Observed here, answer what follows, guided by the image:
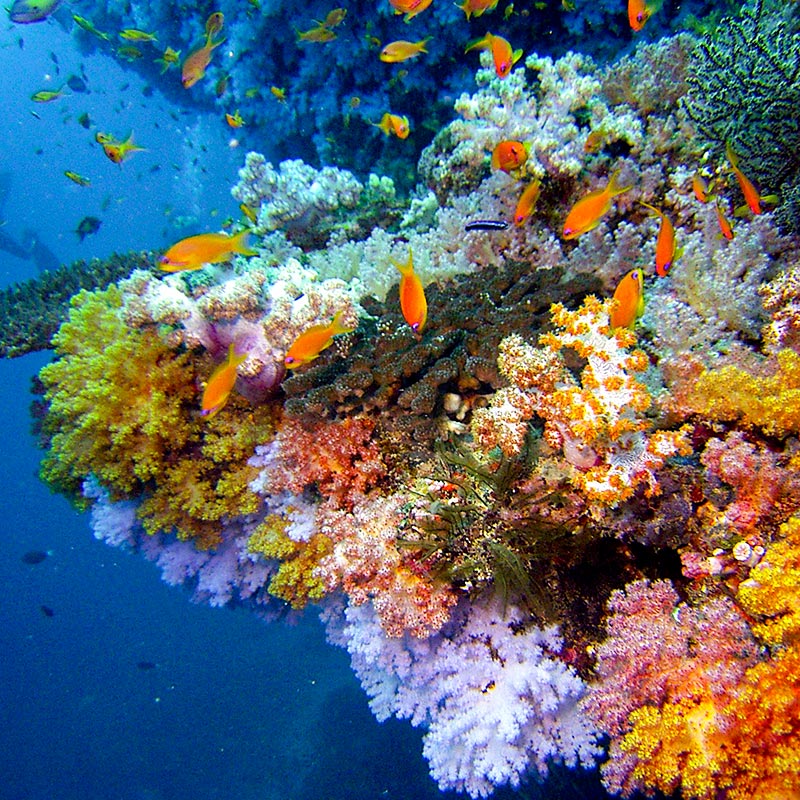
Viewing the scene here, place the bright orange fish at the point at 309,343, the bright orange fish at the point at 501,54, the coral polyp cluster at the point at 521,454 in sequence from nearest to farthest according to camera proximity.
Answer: the coral polyp cluster at the point at 521,454 < the bright orange fish at the point at 309,343 < the bright orange fish at the point at 501,54

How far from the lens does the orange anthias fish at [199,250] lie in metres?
3.24

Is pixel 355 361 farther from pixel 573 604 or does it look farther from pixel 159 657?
pixel 159 657

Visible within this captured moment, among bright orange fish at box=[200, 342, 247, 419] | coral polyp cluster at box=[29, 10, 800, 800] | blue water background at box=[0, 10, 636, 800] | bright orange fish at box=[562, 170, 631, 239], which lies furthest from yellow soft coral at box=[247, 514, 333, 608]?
blue water background at box=[0, 10, 636, 800]

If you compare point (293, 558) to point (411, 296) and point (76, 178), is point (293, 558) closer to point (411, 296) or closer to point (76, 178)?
point (411, 296)

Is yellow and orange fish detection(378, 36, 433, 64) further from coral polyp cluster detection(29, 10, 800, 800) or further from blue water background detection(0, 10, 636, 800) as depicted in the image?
blue water background detection(0, 10, 636, 800)

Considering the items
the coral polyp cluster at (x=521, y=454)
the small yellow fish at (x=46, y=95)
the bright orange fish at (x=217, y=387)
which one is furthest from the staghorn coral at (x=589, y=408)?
the small yellow fish at (x=46, y=95)

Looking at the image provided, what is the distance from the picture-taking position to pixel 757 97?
4.02 m

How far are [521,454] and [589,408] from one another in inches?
18.5

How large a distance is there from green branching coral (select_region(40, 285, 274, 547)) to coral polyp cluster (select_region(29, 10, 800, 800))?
22 millimetres

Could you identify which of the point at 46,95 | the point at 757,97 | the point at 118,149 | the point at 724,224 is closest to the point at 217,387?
the point at 724,224

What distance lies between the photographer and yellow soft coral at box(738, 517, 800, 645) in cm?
190

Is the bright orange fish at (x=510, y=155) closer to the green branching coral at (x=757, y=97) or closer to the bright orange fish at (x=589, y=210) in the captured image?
the bright orange fish at (x=589, y=210)

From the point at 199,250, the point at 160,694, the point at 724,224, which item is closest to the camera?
the point at 199,250

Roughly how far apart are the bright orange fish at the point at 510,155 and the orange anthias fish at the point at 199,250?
237 centimetres
